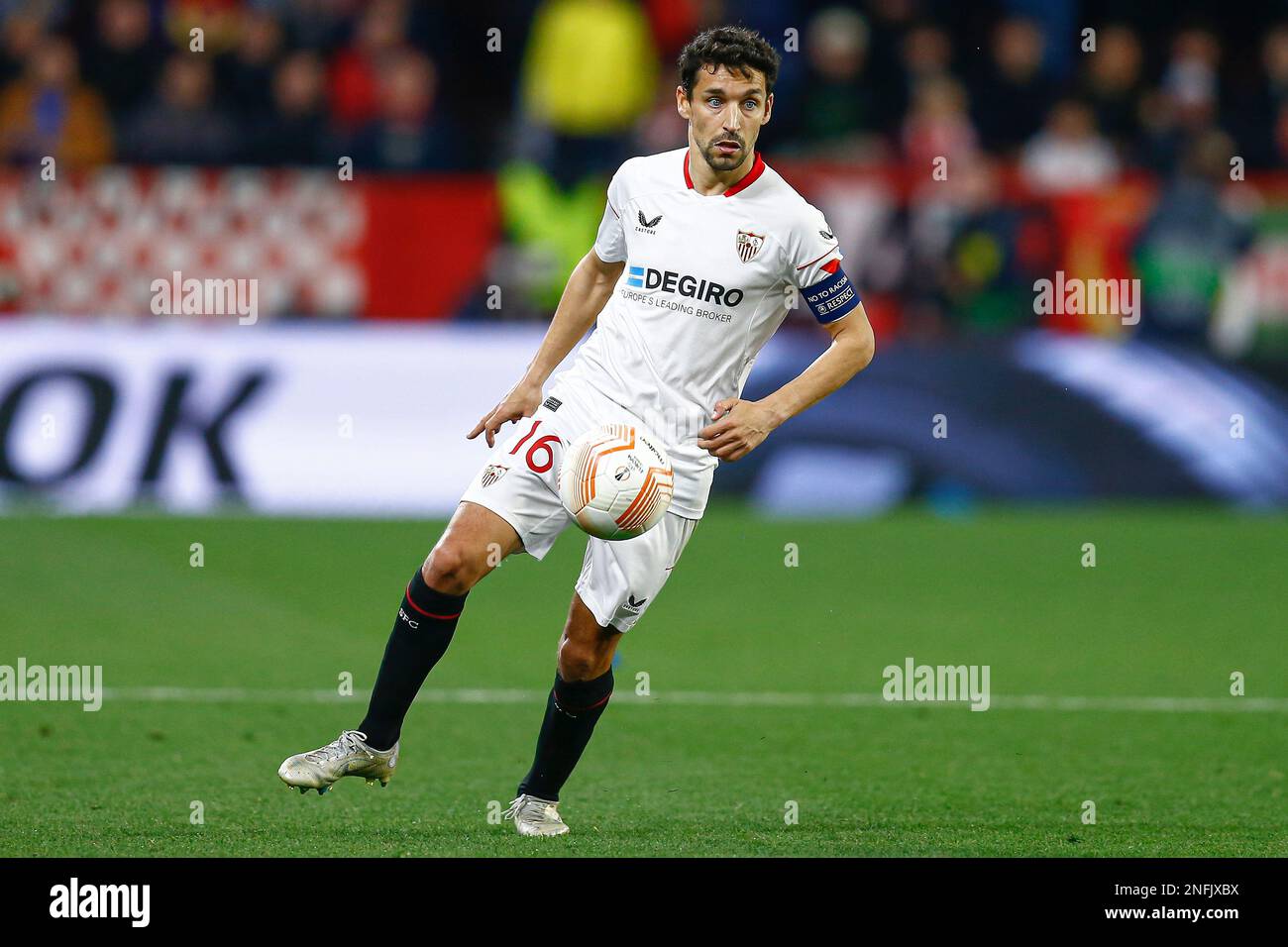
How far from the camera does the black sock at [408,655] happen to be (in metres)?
6.29

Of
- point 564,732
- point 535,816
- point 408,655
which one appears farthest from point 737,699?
point 408,655

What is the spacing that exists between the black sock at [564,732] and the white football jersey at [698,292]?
67 cm

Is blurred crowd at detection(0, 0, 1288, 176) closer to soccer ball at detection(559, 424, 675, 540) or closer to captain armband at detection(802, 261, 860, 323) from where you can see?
captain armband at detection(802, 261, 860, 323)

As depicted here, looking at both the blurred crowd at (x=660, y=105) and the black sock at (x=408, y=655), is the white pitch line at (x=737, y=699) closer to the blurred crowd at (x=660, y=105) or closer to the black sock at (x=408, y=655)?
the black sock at (x=408, y=655)

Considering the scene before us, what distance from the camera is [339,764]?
20.4 feet

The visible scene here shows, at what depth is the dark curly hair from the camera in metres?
6.11

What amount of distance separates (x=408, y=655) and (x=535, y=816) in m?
0.65

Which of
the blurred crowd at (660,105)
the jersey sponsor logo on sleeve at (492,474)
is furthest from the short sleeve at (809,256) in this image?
the blurred crowd at (660,105)

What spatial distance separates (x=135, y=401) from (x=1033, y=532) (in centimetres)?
608

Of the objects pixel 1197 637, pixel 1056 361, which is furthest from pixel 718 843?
pixel 1056 361

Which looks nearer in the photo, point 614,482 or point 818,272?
point 614,482

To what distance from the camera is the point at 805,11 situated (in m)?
19.0

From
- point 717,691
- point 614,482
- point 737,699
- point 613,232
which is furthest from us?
point 717,691

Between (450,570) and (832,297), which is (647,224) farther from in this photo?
(450,570)
